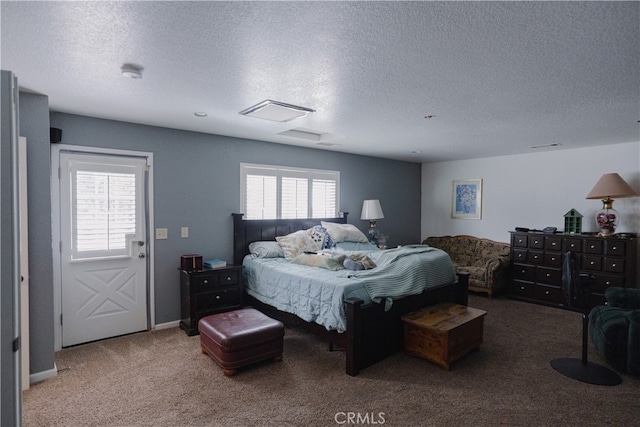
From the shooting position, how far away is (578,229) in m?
4.97

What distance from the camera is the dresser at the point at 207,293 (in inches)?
151

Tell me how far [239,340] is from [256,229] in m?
1.99

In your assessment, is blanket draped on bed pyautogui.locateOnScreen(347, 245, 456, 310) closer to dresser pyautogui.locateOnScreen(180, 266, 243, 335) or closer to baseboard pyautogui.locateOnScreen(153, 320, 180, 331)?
dresser pyautogui.locateOnScreen(180, 266, 243, 335)

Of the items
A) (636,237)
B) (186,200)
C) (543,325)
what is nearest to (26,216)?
(186,200)

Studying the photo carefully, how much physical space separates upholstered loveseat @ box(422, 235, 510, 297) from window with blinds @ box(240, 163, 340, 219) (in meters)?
2.38

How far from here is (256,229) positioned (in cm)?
471

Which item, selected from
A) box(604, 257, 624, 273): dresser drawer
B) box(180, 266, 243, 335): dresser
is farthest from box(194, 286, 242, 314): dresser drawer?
box(604, 257, 624, 273): dresser drawer

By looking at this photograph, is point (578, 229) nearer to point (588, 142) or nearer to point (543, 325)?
point (588, 142)

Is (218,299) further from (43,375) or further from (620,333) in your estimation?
(620,333)

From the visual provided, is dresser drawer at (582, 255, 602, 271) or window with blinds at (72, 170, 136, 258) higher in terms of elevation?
window with blinds at (72, 170, 136, 258)

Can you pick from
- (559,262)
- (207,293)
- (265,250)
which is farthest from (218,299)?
(559,262)

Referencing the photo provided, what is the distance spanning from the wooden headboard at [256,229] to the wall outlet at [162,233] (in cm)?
83

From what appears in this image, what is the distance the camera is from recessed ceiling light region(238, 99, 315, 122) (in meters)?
3.06

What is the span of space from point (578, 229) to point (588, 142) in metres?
1.21
